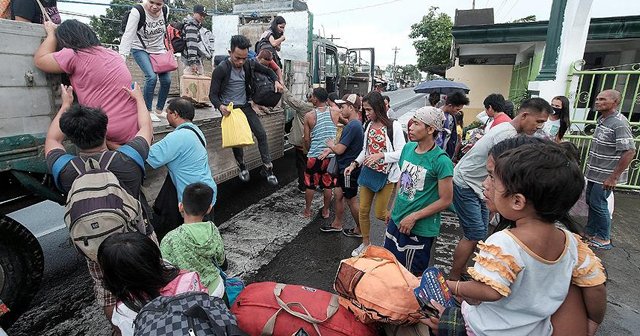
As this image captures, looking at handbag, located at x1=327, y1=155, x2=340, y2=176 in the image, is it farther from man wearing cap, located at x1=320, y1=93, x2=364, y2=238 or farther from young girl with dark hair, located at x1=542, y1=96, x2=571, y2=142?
young girl with dark hair, located at x1=542, y1=96, x2=571, y2=142

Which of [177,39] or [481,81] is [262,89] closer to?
[177,39]

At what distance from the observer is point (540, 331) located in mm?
1261

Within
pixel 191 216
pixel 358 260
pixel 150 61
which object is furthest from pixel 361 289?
pixel 150 61

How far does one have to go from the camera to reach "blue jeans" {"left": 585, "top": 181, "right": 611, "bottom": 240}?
12.5 ft

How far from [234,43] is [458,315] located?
3385 mm

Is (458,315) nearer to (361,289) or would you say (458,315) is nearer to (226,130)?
(361,289)

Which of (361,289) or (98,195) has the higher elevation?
(98,195)

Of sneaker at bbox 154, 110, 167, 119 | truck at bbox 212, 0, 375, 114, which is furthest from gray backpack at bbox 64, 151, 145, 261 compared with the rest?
truck at bbox 212, 0, 375, 114

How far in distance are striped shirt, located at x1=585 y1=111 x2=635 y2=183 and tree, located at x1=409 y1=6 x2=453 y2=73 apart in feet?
47.8

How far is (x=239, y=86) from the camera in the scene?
407 centimetres

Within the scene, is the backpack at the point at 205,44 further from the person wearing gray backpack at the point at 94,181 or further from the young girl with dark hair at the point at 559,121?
the young girl with dark hair at the point at 559,121

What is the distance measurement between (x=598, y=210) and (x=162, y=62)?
501 cm

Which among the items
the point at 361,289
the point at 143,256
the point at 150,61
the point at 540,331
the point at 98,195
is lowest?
the point at 361,289

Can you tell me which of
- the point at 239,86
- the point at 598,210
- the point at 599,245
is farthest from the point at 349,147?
the point at 599,245
